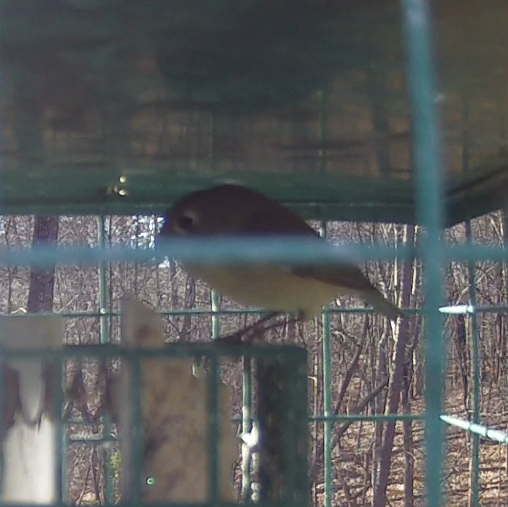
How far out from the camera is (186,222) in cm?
199

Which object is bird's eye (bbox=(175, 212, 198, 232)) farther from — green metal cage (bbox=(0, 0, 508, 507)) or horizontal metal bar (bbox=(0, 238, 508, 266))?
horizontal metal bar (bbox=(0, 238, 508, 266))

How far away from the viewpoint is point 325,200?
2.62 meters

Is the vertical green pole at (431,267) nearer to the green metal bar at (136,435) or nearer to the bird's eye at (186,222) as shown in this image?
the green metal bar at (136,435)

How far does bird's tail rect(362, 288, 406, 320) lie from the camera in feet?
7.31

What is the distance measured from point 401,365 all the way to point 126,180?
3.09 m

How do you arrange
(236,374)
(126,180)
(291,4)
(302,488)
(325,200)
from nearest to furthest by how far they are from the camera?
(291,4) < (302,488) < (126,180) < (325,200) < (236,374)

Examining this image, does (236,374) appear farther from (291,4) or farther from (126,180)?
(291,4)

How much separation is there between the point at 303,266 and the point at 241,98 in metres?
0.47

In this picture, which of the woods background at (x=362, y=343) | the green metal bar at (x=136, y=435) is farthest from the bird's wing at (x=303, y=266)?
the woods background at (x=362, y=343)

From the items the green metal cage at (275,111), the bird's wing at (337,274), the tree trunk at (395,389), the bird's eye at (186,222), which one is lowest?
the tree trunk at (395,389)

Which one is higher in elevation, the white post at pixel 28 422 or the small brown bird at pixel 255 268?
the small brown bird at pixel 255 268

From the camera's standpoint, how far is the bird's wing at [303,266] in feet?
6.21

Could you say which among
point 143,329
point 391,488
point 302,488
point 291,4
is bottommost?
point 391,488

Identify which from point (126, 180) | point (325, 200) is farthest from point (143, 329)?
point (325, 200)
